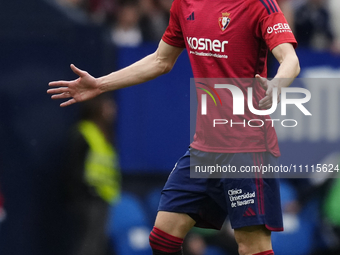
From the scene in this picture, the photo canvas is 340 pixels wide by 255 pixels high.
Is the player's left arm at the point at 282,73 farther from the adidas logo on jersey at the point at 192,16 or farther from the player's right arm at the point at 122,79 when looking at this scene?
the player's right arm at the point at 122,79

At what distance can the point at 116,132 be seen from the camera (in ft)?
17.9

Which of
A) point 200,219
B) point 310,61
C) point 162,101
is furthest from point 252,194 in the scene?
point 310,61

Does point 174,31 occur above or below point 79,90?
above

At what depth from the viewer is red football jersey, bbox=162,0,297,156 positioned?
312cm

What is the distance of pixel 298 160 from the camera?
5.55 m

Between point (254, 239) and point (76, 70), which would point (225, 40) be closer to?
point (76, 70)

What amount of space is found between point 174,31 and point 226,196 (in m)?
1.13

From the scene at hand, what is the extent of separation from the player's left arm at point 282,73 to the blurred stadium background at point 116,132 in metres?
2.57

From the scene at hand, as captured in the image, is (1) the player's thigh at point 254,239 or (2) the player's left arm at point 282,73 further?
(1) the player's thigh at point 254,239

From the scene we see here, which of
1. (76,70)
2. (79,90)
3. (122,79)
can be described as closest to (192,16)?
(122,79)

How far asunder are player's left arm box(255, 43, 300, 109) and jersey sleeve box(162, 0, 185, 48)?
0.81 meters

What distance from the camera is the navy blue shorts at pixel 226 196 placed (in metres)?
3.15

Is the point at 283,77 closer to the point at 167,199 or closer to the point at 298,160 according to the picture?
the point at 167,199

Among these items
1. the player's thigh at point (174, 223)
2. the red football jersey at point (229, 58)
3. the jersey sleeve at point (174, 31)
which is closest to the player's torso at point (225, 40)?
the red football jersey at point (229, 58)
